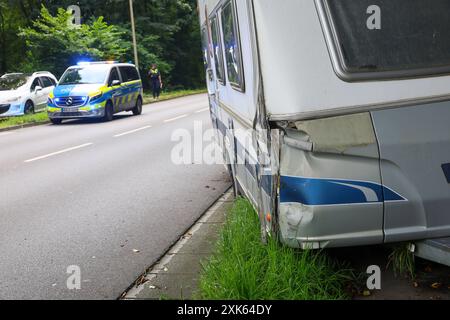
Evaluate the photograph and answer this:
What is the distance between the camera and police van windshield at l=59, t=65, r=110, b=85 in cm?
1952

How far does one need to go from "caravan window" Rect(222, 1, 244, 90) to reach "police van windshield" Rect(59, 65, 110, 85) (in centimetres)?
1472

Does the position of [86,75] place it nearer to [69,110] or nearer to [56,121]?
[69,110]

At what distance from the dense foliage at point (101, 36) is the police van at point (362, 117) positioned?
95.0 feet

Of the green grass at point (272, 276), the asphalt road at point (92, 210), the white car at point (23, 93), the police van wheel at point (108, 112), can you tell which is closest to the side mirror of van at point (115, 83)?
the police van wheel at point (108, 112)

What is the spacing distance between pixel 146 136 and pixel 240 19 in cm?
1052

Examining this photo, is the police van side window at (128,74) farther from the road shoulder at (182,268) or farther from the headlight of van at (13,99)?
the road shoulder at (182,268)

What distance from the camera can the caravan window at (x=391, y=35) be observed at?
3.55m

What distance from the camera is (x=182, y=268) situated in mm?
4844

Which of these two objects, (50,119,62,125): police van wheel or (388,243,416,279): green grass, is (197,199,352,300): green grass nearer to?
(388,243,416,279): green grass

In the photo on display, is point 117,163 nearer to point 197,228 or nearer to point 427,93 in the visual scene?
point 197,228

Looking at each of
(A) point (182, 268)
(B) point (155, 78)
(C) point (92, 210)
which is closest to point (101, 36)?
(B) point (155, 78)

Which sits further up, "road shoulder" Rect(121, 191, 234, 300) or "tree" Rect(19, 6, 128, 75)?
"tree" Rect(19, 6, 128, 75)

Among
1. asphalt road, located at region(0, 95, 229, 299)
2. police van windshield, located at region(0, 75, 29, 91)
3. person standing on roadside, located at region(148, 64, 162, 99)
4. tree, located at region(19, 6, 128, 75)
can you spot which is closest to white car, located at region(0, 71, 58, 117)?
police van windshield, located at region(0, 75, 29, 91)
